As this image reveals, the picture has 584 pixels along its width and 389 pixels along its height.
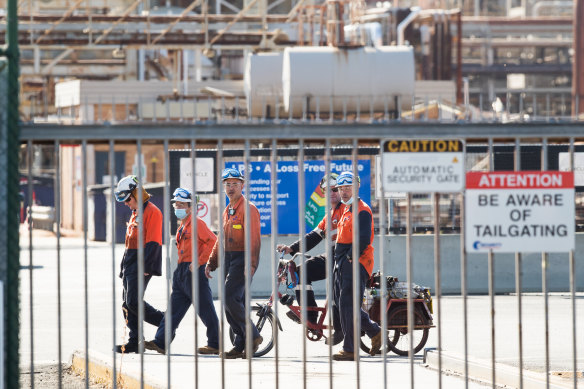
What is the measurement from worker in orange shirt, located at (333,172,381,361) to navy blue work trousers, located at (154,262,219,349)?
3.80 ft

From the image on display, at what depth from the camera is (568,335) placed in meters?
12.3

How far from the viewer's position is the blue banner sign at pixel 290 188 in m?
17.0

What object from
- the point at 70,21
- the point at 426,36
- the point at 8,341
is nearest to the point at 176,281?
the point at 8,341

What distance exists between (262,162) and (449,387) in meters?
9.16

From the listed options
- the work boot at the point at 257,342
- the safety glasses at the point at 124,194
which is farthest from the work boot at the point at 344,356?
the safety glasses at the point at 124,194

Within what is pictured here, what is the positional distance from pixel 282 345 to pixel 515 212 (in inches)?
224

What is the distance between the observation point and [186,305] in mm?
10555

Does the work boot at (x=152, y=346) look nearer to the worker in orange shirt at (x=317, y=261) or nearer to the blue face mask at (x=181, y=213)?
the blue face mask at (x=181, y=213)

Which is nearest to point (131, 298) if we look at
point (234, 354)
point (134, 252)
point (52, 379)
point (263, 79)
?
point (134, 252)

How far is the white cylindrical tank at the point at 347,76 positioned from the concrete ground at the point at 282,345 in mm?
8459

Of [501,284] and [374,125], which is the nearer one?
[374,125]

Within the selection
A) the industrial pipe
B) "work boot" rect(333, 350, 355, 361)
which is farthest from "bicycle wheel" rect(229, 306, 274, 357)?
the industrial pipe

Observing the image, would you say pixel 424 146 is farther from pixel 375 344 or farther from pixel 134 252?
pixel 134 252

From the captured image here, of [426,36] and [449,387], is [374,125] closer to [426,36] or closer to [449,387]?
[449,387]
